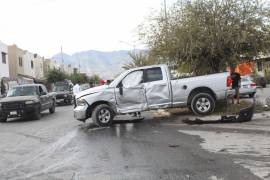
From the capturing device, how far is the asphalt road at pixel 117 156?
7.57m

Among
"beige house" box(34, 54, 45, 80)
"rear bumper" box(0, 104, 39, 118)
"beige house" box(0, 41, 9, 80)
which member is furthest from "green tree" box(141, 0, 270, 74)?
"beige house" box(34, 54, 45, 80)

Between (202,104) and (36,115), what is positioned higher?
(202,104)

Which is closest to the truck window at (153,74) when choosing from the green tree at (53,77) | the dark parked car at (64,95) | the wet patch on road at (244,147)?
the wet patch on road at (244,147)

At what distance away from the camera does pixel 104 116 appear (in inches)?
597

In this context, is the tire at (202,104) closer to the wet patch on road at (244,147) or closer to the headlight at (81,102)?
the wet patch on road at (244,147)

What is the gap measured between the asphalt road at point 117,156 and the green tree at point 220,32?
3.68 meters

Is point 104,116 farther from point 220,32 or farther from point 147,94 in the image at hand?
point 220,32

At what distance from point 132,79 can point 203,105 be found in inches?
104

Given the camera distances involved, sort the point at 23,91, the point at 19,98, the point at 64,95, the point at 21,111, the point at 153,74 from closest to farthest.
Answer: the point at 153,74 < the point at 21,111 < the point at 19,98 < the point at 23,91 < the point at 64,95

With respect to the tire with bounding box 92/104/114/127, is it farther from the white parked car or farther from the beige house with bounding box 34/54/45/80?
the beige house with bounding box 34/54/45/80

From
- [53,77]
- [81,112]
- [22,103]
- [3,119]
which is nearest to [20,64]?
[53,77]

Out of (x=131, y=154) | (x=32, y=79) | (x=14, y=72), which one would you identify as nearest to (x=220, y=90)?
(x=131, y=154)

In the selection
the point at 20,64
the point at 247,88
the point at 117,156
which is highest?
the point at 20,64

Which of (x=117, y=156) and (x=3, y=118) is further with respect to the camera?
(x=3, y=118)
